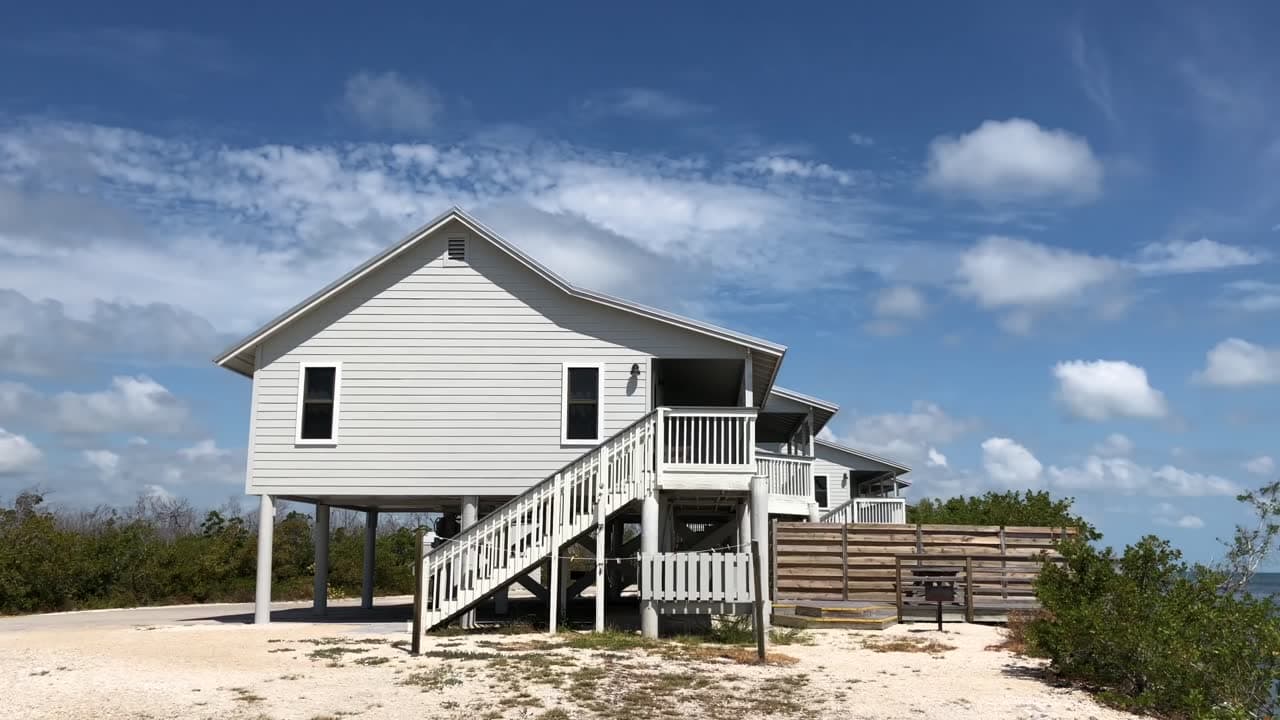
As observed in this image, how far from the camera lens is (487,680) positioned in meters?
12.1

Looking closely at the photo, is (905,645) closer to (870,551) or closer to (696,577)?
(696,577)

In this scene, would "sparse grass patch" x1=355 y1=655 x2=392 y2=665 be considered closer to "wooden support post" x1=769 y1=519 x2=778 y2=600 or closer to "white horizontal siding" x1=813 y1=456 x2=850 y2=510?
"wooden support post" x1=769 y1=519 x2=778 y2=600

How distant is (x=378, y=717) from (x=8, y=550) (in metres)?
19.3

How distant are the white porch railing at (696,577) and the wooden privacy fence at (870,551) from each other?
272 inches

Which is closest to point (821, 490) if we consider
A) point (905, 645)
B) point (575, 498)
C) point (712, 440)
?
point (712, 440)

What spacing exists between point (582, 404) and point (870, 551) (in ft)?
26.4

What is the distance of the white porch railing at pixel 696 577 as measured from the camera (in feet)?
52.9

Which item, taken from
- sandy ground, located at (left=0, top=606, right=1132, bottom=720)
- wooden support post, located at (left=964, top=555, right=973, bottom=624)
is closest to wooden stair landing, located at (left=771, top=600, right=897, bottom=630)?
wooden support post, located at (left=964, top=555, right=973, bottom=624)

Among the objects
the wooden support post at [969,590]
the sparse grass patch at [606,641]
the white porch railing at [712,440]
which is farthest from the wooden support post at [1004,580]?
the sparse grass patch at [606,641]

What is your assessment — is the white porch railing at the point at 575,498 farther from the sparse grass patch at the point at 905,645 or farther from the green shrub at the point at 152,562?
the green shrub at the point at 152,562

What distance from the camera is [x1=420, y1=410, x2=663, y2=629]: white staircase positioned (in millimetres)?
16781

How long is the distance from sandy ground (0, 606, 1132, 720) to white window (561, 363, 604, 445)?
3.99 metres

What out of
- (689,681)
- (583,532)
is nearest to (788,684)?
(689,681)

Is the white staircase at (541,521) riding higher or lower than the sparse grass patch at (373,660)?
higher
